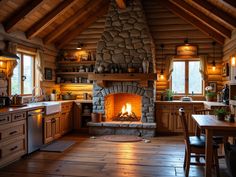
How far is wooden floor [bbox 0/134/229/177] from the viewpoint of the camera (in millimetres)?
3895

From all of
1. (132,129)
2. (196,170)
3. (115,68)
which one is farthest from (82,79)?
(196,170)

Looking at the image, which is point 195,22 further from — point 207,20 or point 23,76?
point 23,76

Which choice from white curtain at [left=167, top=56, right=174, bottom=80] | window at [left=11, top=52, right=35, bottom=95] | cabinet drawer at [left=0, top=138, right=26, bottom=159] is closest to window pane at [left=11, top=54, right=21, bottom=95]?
window at [left=11, top=52, right=35, bottom=95]

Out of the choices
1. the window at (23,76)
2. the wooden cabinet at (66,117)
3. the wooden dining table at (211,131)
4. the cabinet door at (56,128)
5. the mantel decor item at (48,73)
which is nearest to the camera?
the wooden dining table at (211,131)

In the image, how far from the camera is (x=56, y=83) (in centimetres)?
770

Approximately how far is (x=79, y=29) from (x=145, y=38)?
2.20 meters

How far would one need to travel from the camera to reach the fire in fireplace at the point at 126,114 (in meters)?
7.19

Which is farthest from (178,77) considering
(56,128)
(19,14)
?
(19,14)

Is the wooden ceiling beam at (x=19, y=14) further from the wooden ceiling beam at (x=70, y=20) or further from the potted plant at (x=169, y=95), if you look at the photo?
the potted plant at (x=169, y=95)

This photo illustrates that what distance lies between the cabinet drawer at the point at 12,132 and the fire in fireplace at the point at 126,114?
10.5ft

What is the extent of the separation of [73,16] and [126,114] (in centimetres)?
324

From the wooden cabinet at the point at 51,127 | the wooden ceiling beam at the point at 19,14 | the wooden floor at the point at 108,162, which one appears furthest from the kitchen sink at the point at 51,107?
the wooden ceiling beam at the point at 19,14

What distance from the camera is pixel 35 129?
5.08 m

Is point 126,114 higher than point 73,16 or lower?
lower
